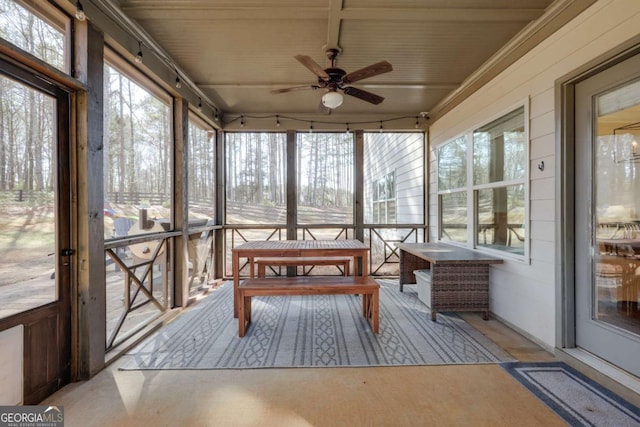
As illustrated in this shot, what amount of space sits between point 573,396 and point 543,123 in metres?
2.12

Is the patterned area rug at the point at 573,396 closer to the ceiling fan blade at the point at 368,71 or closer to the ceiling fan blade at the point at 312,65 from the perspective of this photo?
the ceiling fan blade at the point at 368,71

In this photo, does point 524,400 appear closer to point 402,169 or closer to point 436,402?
point 436,402

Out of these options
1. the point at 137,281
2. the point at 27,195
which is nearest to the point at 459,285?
the point at 137,281

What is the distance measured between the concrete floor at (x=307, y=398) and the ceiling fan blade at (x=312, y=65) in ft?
8.29

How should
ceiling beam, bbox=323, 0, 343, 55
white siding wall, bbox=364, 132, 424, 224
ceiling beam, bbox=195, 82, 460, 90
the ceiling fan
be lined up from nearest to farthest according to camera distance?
ceiling beam, bbox=323, 0, 343, 55 → the ceiling fan → ceiling beam, bbox=195, 82, 460, 90 → white siding wall, bbox=364, 132, 424, 224

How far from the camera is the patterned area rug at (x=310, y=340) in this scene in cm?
233

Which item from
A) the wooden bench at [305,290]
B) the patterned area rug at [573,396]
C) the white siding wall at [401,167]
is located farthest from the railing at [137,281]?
the patterned area rug at [573,396]

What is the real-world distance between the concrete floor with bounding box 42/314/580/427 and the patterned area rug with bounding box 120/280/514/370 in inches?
4.8

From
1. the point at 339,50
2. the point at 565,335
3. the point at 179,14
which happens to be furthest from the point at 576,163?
the point at 179,14

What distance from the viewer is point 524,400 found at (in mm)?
1838

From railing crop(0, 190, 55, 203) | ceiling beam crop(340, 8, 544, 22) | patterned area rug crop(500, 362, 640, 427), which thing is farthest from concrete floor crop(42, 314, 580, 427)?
ceiling beam crop(340, 8, 544, 22)

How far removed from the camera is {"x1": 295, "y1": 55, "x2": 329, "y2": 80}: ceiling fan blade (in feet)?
7.82

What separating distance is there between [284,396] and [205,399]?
20.6 inches

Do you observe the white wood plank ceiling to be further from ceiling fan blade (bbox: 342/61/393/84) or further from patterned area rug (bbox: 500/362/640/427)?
patterned area rug (bbox: 500/362/640/427)
